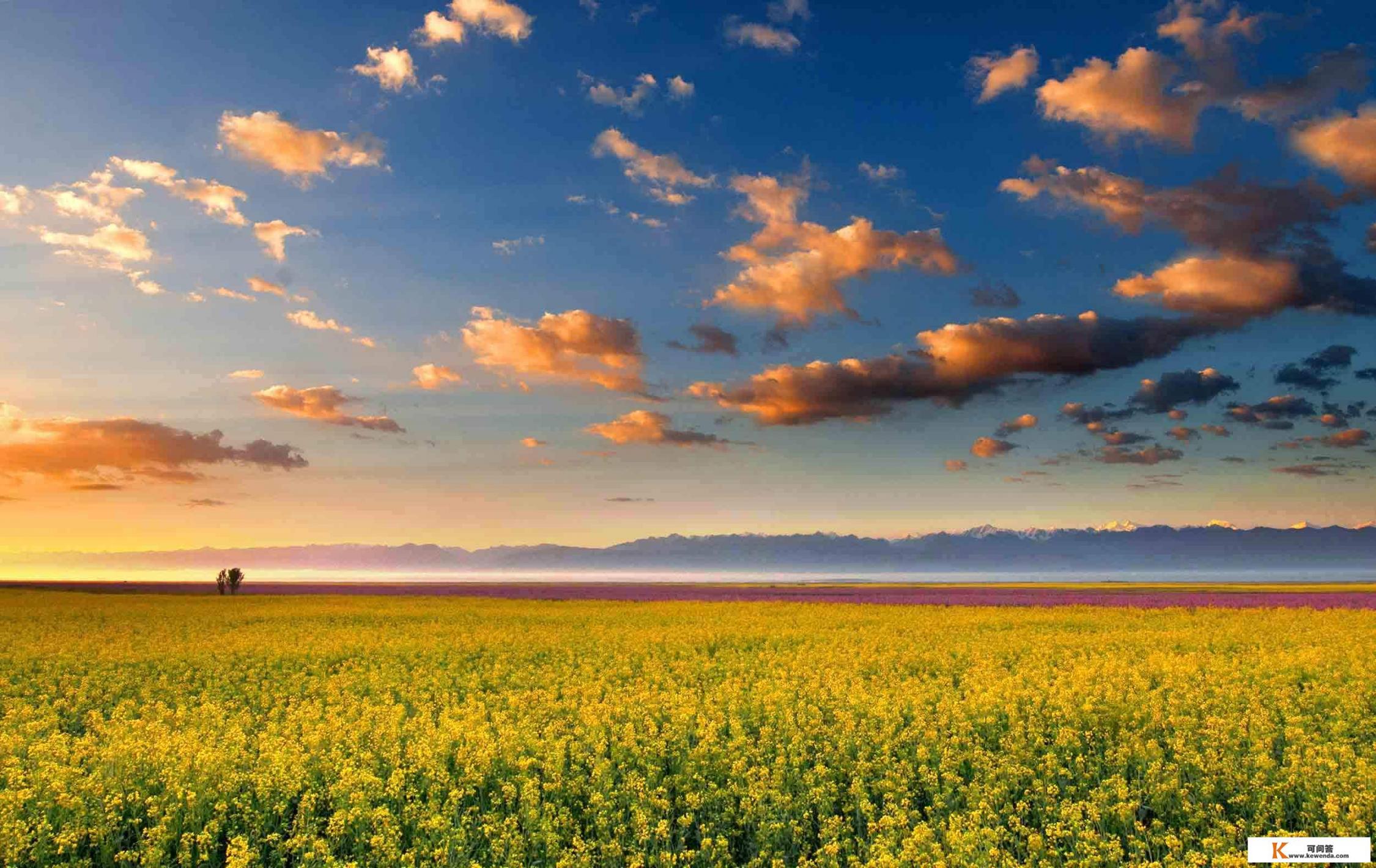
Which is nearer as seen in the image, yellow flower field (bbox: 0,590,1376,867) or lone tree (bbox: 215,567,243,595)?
yellow flower field (bbox: 0,590,1376,867)

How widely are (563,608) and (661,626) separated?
15.0 metres

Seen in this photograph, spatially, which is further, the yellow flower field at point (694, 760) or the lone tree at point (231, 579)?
the lone tree at point (231, 579)

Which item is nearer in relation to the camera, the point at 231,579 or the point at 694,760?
the point at 694,760

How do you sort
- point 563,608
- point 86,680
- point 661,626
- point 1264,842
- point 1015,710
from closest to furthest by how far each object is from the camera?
1. point 1264,842
2. point 1015,710
3. point 86,680
4. point 661,626
5. point 563,608

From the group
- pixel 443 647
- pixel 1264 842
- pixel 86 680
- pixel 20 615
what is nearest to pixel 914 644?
pixel 443 647

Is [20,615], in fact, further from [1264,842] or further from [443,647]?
[1264,842]

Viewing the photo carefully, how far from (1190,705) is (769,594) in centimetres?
5628

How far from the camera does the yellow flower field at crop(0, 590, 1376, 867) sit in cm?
973

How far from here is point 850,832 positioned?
10562mm

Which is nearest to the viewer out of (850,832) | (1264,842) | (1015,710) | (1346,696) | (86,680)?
(1264,842)

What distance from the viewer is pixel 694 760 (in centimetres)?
1206

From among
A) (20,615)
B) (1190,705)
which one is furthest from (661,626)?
(20,615)

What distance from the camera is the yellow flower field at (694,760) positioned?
9.73 meters

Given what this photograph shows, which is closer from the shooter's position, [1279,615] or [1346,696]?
[1346,696]
